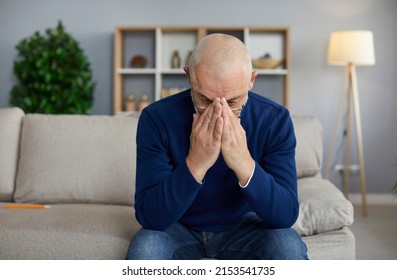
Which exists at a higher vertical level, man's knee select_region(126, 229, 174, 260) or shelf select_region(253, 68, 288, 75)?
shelf select_region(253, 68, 288, 75)

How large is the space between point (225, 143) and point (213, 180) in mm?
233

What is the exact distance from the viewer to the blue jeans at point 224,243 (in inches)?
65.7

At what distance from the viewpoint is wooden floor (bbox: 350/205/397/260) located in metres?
3.62

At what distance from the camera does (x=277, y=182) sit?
1.79m

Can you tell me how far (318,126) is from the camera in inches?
108

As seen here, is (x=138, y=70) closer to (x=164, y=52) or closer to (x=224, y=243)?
(x=164, y=52)

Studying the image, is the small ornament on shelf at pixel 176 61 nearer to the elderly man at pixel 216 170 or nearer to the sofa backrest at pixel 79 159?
the sofa backrest at pixel 79 159

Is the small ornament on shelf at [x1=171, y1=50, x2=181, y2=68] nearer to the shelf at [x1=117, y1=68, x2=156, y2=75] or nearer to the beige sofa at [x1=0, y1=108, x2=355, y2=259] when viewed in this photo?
the shelf at [x1=117, y1=68, x2=156, y2=75]

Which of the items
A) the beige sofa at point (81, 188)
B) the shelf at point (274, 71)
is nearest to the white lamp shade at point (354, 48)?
the shelf at point (274, 71)

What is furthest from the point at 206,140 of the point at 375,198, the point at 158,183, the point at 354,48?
the point at 375,198

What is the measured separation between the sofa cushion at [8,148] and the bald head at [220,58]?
4.50ft

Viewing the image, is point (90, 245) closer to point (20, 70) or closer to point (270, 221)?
point (270, 221)

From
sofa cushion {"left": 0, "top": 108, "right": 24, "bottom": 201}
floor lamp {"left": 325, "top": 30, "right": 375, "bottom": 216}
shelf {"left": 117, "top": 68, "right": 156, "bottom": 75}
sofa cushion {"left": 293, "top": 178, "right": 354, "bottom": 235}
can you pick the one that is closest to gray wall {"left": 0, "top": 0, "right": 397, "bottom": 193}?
floor lamp {"left": 325, "top": 30, "right": 375, "bottom": 216}
